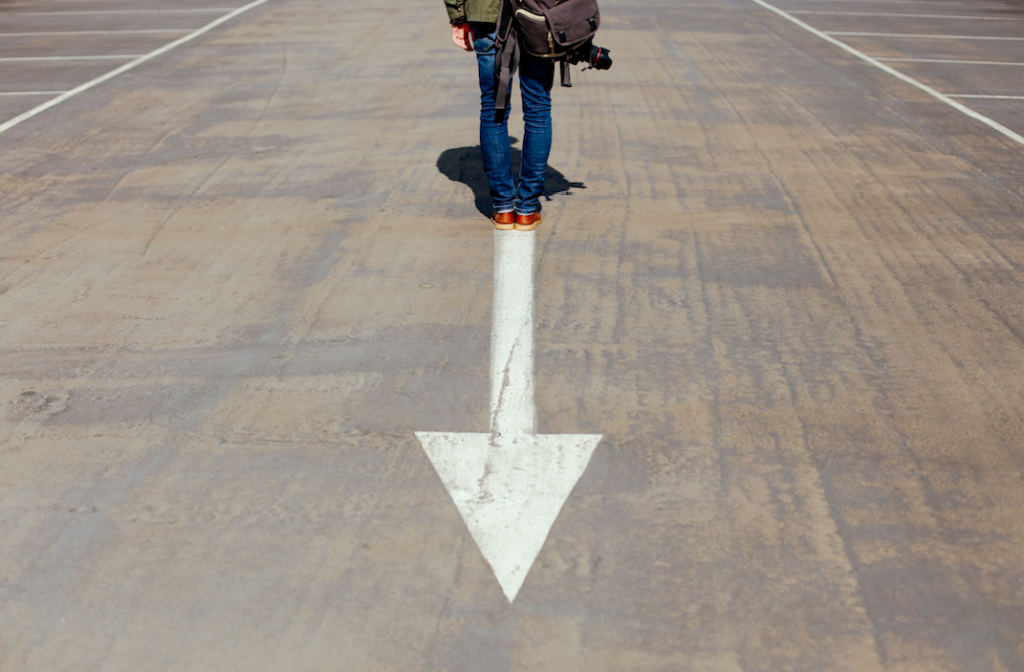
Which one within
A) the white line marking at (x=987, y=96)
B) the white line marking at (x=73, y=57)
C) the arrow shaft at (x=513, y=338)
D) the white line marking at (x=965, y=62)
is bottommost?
the arrow shaft at (x=513, y=338)

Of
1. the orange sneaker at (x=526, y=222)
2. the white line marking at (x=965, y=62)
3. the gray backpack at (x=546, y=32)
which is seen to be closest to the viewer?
the gray backpack at (x=546, y=32)

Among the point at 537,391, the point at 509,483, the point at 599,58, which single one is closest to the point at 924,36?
the point at 599,58

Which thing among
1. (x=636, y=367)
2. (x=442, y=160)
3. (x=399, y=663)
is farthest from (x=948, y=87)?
(x=399, y=663)

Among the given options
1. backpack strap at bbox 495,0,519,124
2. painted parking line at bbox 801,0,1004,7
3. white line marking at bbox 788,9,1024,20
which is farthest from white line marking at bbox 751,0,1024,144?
backpack strap at bbox 495,0,519,124

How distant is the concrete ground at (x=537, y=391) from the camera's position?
2445 millimetres

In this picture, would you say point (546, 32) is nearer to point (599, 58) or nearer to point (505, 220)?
point (599, 58)

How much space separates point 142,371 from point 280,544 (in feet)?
4.57

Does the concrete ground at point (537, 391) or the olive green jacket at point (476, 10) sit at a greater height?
the olive green jacket at point (476, 10)

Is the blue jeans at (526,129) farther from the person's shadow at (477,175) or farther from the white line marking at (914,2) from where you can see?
the white line marking at (914,2)

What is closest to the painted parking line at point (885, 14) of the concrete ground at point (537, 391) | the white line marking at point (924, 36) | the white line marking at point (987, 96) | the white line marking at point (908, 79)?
the white line marking at point (908, 79)

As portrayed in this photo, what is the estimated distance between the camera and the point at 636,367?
3.65 meters

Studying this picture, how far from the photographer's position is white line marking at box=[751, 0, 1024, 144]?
7196mm

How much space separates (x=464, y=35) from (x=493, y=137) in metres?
0.59

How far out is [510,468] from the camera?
3.05m
